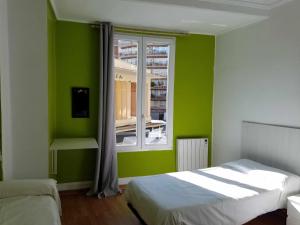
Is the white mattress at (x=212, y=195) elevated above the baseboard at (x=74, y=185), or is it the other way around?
the white mattress at (x=212, y=195)

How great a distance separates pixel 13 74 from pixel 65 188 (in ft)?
6.46

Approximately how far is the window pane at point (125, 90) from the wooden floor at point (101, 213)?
1.00 meters

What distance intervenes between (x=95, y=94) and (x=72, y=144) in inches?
36.1

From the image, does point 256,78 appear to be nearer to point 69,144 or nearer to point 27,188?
point 69,144

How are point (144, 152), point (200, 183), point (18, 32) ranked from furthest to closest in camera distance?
point (144, 152) < point (200, 183) < point (18, 32)

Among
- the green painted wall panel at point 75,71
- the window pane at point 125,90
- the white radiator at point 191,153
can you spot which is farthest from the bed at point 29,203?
the white radiator at point 191,153

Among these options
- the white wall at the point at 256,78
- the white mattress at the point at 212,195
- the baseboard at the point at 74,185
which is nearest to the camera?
the white mattress at the point at 212,195

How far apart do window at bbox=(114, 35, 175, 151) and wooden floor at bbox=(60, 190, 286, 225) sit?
96 centimetres

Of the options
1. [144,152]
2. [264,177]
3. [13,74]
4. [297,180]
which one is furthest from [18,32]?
[297,180]

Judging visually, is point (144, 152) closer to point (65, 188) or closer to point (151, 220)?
point (65, 188)

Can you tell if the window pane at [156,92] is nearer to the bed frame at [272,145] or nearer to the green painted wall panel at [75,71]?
the green painted wall panel at [75,71]

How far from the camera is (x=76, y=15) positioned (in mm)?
3729

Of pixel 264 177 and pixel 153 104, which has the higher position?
pixel 153 104

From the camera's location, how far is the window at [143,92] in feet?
14.1
